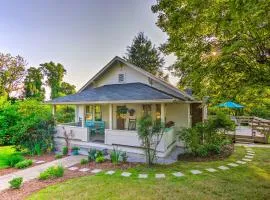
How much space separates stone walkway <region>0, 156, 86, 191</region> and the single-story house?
4.75 feet

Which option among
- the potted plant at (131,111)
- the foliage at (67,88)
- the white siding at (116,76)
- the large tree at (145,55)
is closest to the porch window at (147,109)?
the potted plant at (131,111)

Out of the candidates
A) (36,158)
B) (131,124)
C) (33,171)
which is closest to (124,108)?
(131,124)

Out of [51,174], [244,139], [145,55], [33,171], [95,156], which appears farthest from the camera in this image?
[145,55]

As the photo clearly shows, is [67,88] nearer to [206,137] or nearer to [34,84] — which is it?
[34,84]

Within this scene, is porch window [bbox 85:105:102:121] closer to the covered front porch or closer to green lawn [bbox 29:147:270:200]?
the covered front porch

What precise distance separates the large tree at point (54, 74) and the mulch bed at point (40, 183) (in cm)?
3103

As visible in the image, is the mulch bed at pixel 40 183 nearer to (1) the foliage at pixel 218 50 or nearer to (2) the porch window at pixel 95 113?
(1) the foliage at pixel 218 50

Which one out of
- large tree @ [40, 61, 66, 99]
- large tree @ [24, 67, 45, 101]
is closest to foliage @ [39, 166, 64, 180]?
large tree @ [24, 67, 45, 101]

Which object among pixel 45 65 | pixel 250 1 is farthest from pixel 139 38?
pixel 250 1

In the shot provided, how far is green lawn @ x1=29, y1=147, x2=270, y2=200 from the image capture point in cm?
539

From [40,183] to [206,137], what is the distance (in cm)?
817

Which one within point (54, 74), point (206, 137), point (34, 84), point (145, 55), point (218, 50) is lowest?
point (206, 137)

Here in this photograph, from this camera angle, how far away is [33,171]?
8008 mm

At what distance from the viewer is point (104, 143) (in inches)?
428
